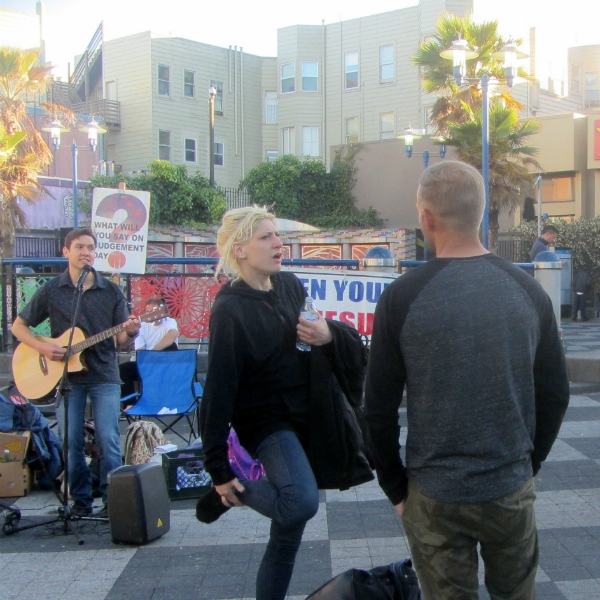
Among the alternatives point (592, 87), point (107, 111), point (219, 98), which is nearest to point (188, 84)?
point (219, 98)

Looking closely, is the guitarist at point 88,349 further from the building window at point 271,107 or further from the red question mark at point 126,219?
the building window at point 271,107

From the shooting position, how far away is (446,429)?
229 cm

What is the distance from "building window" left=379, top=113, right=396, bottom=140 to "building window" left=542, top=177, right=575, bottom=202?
8.15 metres

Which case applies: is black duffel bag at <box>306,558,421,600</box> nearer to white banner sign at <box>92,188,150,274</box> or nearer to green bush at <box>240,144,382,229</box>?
white banner sign at <box>92,188,150,274</box>

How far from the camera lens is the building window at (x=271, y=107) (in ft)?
120

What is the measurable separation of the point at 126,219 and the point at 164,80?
26868mm

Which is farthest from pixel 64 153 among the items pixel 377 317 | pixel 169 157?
pixel 377 317

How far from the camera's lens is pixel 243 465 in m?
3.31

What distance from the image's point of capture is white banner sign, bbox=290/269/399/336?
7.77 metres

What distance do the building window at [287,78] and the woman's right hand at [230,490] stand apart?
110 ft

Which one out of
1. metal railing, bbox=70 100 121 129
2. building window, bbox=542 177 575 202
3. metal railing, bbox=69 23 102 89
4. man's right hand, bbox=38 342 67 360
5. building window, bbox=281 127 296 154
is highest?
metal railing, bbox=69 23 102 89

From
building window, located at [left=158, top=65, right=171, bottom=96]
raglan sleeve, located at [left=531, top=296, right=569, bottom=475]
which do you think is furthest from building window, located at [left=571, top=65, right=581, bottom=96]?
raglan sleeve, located at [left=531, top=296, right=569, bottom=475]

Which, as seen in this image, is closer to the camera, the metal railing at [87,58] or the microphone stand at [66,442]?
the microphone stand at [66,442]

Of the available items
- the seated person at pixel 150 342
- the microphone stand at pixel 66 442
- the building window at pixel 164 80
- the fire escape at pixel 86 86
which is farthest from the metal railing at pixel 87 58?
the microphone stand at pixel 66 442
